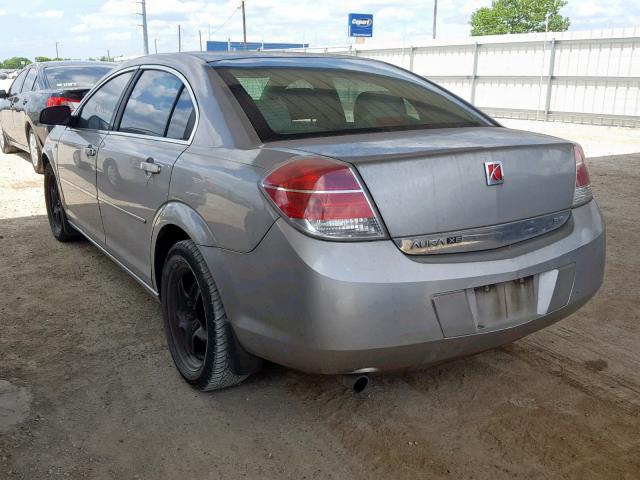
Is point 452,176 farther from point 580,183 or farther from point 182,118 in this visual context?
point 182,118

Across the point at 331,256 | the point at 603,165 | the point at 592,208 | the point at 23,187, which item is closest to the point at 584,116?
the point at 603,165

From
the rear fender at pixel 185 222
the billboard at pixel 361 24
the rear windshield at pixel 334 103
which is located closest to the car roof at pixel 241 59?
the rear windshield at pixel 334 103

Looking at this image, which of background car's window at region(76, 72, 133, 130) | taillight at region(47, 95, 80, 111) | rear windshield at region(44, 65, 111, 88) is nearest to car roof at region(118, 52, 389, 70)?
background car's window at region(76, 72, 133, 130)

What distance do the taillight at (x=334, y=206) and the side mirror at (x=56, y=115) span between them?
307 cm

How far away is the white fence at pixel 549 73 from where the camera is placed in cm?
1706

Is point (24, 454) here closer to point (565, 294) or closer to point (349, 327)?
point (349, 327)

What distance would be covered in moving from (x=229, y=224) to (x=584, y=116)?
18089 mm

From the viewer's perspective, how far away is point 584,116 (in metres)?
18.2

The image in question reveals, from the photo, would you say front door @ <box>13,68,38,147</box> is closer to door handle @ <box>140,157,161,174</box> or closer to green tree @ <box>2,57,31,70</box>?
door handle @ <box>140,157,161,174</box>

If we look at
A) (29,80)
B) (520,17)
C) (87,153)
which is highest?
(520,17)

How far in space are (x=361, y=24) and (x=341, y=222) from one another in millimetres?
53076

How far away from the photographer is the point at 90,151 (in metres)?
4.02

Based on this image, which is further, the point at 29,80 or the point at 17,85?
the point at 17,85

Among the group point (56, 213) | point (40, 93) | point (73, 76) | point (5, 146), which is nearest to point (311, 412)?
point (56, 213)
